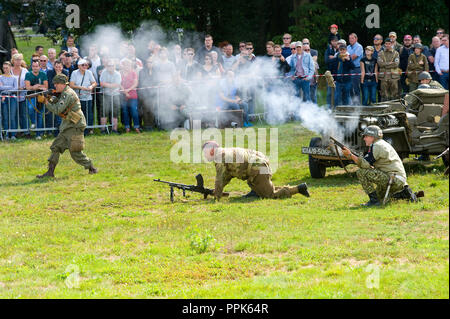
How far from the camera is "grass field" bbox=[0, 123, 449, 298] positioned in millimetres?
8391

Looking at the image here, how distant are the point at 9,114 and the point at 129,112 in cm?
312

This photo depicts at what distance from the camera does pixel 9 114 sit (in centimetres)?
1980

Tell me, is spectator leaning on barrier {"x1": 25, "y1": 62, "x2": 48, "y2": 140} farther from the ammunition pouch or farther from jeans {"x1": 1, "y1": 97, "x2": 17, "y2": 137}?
the ammunition pouch

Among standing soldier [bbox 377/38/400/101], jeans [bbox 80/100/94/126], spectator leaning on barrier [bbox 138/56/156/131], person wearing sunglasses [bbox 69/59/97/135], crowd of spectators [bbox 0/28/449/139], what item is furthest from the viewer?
standing soldier [bbox 377/38/400/101]

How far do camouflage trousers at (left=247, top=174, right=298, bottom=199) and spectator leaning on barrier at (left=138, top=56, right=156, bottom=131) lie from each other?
27.0 ft

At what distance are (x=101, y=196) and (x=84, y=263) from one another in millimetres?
4454

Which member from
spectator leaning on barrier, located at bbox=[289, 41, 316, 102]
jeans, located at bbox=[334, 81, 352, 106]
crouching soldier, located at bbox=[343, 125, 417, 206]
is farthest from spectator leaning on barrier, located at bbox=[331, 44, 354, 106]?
crouching soldier, located at bbox=[343, 125, 417, 206]

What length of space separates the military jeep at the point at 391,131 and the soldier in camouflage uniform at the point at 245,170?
4.77 feet

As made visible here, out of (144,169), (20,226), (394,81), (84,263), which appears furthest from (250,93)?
(84,263)

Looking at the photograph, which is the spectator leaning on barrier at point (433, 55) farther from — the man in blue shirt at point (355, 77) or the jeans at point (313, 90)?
the jeans at point (313, 90)

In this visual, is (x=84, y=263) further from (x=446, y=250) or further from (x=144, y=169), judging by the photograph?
(x=144, y=169)

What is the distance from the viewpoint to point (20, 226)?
38.9ft

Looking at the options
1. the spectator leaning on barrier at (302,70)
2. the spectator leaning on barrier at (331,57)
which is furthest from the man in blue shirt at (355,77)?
the spectator leaning on barrier at (302,70)

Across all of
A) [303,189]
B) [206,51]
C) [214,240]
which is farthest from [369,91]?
[214,240]
